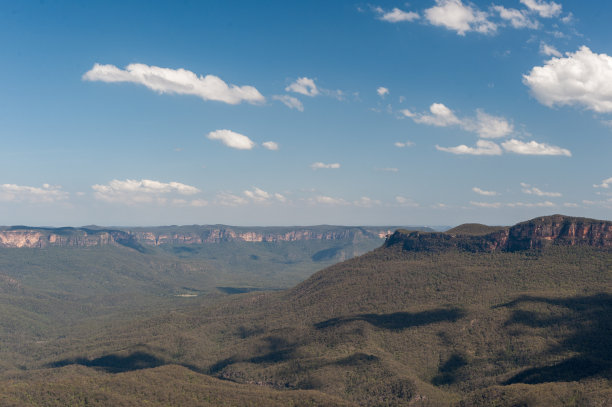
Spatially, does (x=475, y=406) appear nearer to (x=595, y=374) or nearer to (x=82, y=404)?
(x=595, y=374)

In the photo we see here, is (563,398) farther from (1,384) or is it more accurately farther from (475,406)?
(1,384)

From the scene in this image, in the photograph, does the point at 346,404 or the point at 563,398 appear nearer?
the point at 563,398

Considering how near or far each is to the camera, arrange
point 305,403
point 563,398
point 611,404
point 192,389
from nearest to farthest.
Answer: point 611,404
point 563,398
point 305,403
point 192,389

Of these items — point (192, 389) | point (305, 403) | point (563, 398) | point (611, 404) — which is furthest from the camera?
point (192, 389)

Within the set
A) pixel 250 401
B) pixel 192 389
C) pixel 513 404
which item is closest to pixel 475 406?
pixel 513 404

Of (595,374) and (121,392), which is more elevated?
(595,374)

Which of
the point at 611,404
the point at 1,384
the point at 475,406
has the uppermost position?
the point at 611,404

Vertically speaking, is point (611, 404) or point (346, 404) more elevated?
point (611, 404)

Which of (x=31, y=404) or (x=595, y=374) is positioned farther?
(x=595, y=374)

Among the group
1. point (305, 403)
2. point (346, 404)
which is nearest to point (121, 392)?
point (305, 403)
